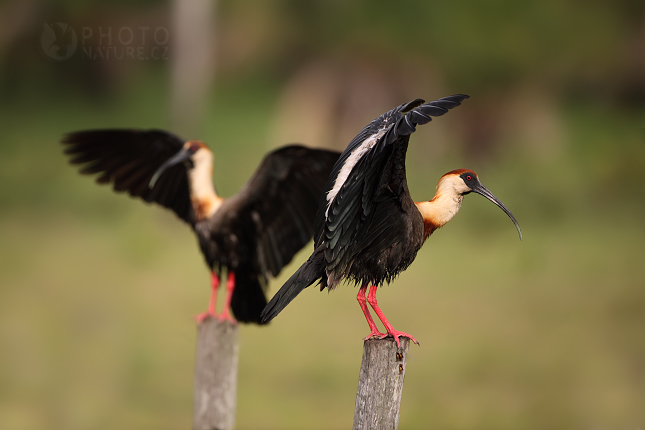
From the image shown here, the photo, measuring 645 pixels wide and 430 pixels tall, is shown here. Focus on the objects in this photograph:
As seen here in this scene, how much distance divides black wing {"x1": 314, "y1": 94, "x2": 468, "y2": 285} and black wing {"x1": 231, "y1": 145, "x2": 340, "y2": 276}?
3.96 ft

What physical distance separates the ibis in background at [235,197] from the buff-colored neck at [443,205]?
999mm

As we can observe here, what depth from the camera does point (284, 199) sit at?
163 inches

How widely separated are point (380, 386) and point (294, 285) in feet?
1.59

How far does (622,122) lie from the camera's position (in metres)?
10.3

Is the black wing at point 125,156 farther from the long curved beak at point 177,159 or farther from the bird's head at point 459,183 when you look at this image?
the bird's head at point 459,183

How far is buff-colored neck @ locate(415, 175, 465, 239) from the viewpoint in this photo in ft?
9.81

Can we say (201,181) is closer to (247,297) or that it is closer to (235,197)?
(235,197)

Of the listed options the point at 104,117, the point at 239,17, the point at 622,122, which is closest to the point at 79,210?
the point at 104,117

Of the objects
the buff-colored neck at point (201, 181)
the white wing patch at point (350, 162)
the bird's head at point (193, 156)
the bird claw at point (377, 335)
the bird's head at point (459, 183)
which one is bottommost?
the bird claw at point (377, 335)

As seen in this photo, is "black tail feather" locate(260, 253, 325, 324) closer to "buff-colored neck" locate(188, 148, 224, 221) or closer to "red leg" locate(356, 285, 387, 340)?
"red leg" locate(356, 285, 387, 340)

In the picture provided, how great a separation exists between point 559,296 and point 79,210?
6.34 meters

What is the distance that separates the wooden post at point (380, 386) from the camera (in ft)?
8.48

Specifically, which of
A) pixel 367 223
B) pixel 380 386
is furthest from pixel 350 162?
pixel 380 386

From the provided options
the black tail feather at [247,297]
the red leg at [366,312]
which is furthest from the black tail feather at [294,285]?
the black tail feather at [247,297]
